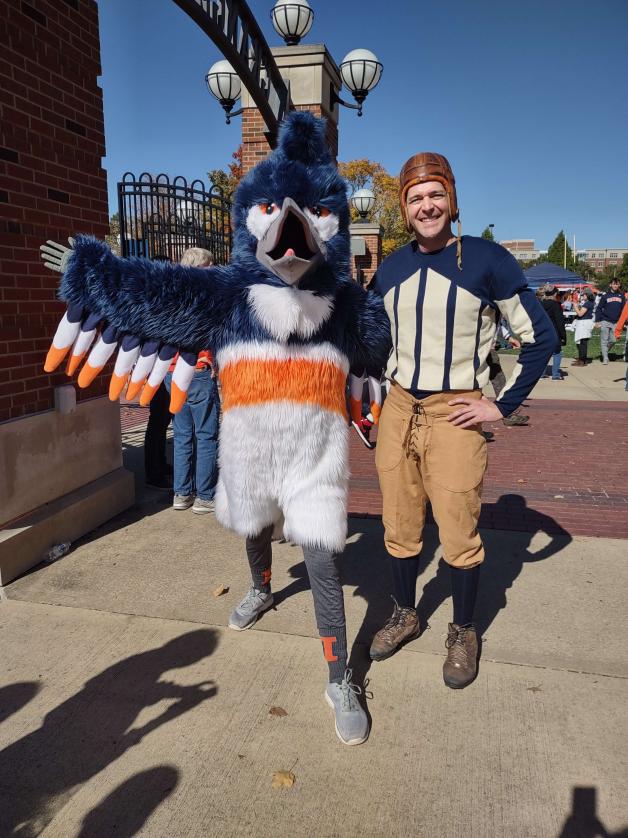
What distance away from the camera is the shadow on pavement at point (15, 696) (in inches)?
98.7

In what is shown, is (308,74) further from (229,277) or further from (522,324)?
(522,324)

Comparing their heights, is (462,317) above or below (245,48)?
below

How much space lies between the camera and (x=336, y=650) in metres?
2.50

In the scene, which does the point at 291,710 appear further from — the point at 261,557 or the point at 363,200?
the point at 363,200

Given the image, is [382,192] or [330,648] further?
[382,192]

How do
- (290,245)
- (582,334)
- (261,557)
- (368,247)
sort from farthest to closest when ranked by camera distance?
(368,247) → (582,334) → (261,557) → (290,245)

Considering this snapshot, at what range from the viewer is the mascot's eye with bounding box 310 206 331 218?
2422 millimetres

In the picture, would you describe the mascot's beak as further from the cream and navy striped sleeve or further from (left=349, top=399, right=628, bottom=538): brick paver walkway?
(left=349, top=399, right=628, bottom=538): brick paver walkway

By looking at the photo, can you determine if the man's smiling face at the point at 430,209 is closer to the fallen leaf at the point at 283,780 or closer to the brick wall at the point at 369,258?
the fallen leaf at the point at 283,780

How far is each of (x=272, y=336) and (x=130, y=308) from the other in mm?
552

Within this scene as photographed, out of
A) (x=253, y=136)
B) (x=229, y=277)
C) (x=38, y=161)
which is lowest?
(x=229, y=277)

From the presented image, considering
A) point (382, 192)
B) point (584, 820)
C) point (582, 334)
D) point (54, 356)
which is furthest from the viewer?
point (382, 192)

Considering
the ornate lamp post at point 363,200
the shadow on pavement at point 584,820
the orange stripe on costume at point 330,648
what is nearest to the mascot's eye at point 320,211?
the orange stripe on costume at point 330,648

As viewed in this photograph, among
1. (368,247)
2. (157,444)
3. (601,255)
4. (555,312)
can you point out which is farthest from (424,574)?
(601,255)
